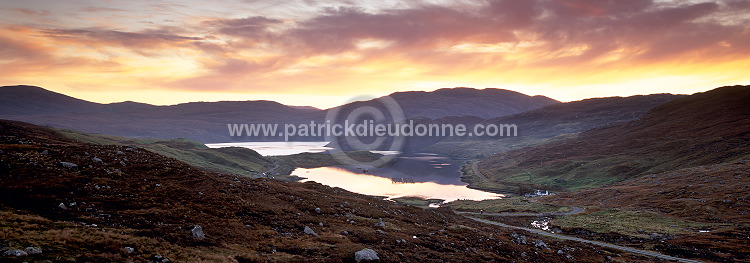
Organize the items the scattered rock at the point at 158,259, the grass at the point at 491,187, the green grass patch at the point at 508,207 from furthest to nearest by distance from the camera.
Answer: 1. the grass at the point at 491,187
2. the green grass patch at the point at 508,207
3. the scattered rock at the point at 158,259

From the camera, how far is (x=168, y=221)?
2577cm

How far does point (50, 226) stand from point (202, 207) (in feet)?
37.2

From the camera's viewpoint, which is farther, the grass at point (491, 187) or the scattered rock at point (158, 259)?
the grass at point (491, 187)

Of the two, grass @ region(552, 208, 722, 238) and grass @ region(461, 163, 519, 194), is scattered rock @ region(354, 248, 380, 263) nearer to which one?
grass @ region(552, 208, 722, 238)

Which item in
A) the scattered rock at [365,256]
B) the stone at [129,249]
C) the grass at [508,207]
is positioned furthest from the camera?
the grass at [508,207]

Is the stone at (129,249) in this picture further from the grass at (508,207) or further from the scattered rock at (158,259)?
the grass at (508,207)

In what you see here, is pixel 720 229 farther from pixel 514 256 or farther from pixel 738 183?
pixel 514 256

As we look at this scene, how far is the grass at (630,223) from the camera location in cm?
6644

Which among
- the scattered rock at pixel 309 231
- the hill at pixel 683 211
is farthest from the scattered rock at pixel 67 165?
the hill at pixel 683 211

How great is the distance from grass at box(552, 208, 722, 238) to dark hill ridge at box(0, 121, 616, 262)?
96.4 feet

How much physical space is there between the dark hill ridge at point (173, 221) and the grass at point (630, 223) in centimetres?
2940

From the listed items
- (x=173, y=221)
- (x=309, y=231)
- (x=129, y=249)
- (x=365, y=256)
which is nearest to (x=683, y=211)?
(x=309, y=231)

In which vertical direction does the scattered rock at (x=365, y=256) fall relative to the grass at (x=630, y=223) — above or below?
above

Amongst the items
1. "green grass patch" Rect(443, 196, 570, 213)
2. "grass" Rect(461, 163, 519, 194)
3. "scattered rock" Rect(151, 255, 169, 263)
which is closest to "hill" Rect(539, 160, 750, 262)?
"green grass patch" Rect(443, 196, 570, 213)
